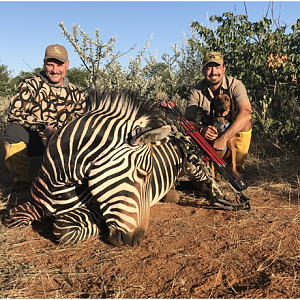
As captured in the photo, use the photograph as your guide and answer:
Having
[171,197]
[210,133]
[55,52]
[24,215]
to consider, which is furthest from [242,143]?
[24,215]

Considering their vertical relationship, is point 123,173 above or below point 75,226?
above

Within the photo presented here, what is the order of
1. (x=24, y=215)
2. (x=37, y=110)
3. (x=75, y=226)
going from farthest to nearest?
(x=37, y=110), (x=24, y=215), (x=75, y=226)

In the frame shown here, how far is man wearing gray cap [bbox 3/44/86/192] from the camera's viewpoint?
400 cm

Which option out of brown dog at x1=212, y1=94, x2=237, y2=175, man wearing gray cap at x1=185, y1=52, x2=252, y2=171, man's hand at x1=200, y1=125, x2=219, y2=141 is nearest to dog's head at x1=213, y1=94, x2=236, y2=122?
brown dog at x1=212, y1=94, x2=237, y2=175

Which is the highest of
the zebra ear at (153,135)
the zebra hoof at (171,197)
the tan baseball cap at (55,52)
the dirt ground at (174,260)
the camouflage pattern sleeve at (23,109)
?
the tan baseball cap at (55,52)

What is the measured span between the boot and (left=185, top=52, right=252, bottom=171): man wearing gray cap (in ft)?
7.68

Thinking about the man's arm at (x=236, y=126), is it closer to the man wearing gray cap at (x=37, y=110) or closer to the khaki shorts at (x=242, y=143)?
the khaki shorts at (x=242, y=143)

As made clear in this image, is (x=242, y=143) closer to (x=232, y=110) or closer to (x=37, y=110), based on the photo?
(x=232, y=110)

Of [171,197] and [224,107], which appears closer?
[171,197]

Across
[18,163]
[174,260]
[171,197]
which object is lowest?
[174,260]

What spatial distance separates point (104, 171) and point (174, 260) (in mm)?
847

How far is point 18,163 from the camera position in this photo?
416 centimetres

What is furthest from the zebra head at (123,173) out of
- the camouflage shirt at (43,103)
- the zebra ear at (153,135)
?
the camouflage shirt at (43,103)

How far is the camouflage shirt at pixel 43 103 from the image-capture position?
157 inches
